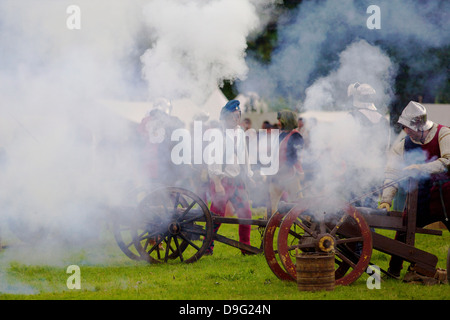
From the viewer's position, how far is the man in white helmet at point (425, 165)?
17.4 feet

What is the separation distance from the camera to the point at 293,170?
7871mm

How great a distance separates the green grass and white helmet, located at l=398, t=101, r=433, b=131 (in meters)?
1.45

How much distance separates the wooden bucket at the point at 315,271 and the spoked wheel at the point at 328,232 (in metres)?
0.18

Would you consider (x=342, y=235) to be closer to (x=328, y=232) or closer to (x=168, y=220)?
(x=328, y=232)

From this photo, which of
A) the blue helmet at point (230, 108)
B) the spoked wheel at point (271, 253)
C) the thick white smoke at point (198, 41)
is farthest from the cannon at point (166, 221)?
the thick white smoke at point (198, 41)

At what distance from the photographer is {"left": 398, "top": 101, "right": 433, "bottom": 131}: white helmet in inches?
212

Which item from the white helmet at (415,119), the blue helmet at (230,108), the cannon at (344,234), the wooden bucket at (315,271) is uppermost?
the blue helmet at (230,108)

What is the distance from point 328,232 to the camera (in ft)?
17.1

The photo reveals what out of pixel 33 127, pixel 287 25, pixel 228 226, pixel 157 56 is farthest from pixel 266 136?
pixel 33 127

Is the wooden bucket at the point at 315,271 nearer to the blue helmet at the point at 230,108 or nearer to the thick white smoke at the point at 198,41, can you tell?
the blue helmet at the point at 230,108

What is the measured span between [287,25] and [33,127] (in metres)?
3.39

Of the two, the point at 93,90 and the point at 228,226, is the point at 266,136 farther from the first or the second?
the point at 93,90

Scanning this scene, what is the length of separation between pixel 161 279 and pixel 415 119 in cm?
286

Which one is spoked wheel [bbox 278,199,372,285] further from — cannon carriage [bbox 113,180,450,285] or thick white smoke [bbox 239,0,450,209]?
thick white smoke [bbox 239,0,450,209]
